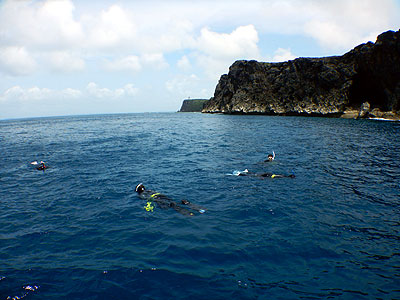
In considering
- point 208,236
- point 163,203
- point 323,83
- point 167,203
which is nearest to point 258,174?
point 167,203

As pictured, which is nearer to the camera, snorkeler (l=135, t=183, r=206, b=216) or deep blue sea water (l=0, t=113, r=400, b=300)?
→ deep blue sea water (l=0, t=113, r=400, b=300)

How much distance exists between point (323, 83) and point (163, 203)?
297ft

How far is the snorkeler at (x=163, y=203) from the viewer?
1287 centimetres

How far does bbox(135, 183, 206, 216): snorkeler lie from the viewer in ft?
42.2

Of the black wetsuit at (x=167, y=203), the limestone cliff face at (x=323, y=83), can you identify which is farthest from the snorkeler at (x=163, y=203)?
the limestone cliff face at (x=323, y=83)

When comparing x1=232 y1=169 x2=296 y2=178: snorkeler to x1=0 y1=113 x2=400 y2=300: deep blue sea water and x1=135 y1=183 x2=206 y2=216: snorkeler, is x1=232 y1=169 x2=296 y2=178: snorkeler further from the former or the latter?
x1=135 y1=183 x2=206 y2=216: snorkeler

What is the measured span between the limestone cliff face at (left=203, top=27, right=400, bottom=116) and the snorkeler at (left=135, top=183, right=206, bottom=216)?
74.2 m

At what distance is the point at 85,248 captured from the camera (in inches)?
382

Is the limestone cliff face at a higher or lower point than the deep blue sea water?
higher

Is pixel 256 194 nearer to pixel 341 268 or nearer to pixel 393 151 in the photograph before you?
pixel 341 268

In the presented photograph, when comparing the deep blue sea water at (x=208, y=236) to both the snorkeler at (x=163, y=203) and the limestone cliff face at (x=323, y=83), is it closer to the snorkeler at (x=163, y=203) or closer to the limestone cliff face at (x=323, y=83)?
the snorkeler at (x=163, y=203)

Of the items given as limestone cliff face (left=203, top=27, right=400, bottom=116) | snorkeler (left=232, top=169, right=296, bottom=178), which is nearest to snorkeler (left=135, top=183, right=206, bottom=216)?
snorkeler (left=232, top=169, right=296, bottom=178)

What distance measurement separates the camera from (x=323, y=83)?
8438 centimetres

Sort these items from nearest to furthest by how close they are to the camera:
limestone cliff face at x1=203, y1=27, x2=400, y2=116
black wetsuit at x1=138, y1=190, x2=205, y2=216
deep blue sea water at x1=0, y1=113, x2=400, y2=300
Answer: deep blue sea water at x1=0, y1=113, x2=400, y2=300 < black wetsuit at x1=138, y1=190, x2=205, y2=216 < limestone cliff face at x1=203, y1=27, x2=400, y2=116
